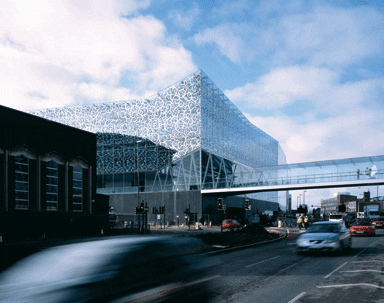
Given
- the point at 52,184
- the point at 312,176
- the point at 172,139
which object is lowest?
the point at 52,184

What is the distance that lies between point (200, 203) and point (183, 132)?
1255 cm

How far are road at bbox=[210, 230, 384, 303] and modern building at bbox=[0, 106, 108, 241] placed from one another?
70.5 feet

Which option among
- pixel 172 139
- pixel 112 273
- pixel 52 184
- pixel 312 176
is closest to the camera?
pixel 112 273

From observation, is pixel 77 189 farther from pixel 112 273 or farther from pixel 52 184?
pixel 112 273

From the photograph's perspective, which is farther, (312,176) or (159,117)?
(159,117)

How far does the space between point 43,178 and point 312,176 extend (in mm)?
35272

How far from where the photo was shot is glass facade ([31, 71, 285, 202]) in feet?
206

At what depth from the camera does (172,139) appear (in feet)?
219

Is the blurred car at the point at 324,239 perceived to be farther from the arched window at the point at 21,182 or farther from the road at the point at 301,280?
the arched window at the point at 21,182

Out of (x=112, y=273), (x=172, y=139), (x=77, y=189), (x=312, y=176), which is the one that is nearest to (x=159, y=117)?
(x=172, y=139)

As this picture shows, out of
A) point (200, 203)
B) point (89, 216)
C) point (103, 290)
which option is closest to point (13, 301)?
point (103, 290)

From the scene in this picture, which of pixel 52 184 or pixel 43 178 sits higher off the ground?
pixel 43 178

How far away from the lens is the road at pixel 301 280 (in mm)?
8664

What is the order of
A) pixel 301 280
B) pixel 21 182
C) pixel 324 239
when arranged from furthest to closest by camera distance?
pixel 21 182 → pixel 324 239 → pixel 301 280
